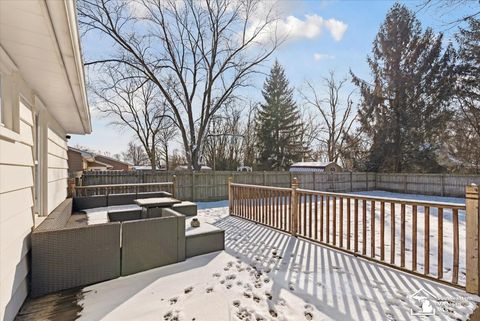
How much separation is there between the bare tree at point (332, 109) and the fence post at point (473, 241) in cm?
2006

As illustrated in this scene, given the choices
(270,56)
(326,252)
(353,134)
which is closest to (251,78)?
(270,56)

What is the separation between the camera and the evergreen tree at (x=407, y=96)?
15406mm

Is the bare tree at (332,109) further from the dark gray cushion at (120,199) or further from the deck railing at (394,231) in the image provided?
the dark gray cushion at (120,199)

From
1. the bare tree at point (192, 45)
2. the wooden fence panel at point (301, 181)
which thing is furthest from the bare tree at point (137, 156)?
the wooden fence panel at point (301, 181)

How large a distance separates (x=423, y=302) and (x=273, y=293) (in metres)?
1.48

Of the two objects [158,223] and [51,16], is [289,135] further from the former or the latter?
[51,16]

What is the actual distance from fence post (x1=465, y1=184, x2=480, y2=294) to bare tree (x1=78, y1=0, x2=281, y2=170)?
13288 millimetres

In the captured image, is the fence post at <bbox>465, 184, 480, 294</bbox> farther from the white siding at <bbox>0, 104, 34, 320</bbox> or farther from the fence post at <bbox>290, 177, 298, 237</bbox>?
the white siding at <bbox>0, 104, 34, 320</bbox>

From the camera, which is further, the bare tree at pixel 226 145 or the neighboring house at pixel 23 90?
the bare tree at pixel 226 145

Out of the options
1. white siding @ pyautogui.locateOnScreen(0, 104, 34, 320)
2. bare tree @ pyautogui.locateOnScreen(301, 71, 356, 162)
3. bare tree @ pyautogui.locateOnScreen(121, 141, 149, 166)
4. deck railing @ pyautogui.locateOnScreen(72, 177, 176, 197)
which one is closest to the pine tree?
bare tree @ pyautogui.locateOnScreen(301, 71, 356, 162)

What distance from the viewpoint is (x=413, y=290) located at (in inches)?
109

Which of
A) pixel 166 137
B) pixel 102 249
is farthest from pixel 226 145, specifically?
pixel 102 249

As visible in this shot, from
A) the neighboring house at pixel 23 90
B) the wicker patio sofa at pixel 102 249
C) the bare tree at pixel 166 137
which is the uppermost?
the bare tree at pixel 166 137

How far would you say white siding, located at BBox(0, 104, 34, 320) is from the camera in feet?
6.35
